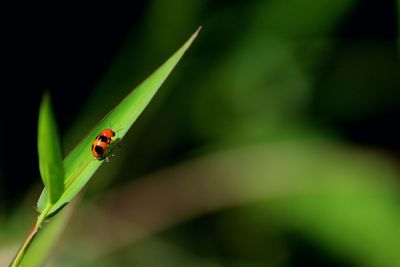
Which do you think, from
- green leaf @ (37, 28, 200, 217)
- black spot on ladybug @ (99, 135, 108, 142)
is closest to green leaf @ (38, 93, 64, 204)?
green leaf @ (37, 28, 200, 217)

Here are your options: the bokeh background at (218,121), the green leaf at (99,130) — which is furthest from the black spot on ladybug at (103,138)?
the bokeh background at (218,121)

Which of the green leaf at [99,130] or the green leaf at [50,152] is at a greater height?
the green leaf at [99,130]

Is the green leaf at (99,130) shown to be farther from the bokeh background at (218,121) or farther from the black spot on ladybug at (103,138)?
the bokeh background at (218,121)

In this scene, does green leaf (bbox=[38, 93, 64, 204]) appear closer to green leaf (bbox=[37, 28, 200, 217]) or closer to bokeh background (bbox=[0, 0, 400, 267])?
green leaf (bbox=[37, 28, 200, 217])

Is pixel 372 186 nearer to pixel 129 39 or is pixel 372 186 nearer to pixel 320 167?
pixel 320 167

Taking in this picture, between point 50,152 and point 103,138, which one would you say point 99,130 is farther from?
point 103,138

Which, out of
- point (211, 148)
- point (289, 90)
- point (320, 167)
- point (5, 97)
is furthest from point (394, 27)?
point (5, 97)
